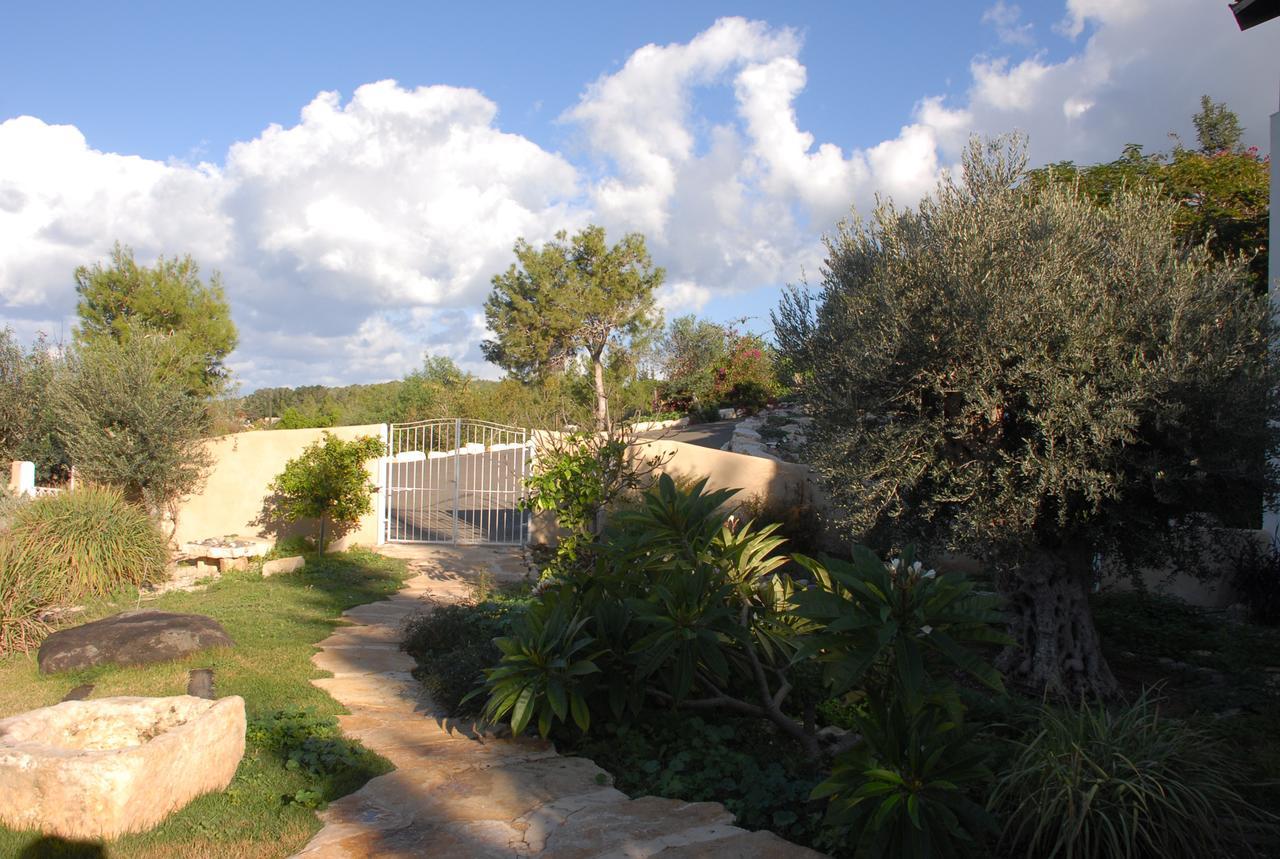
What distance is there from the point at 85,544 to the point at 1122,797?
9.59 metres

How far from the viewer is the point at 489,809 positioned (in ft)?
12.5

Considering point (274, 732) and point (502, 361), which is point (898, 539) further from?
point (502, 361)

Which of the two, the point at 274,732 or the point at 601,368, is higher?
the point at 601,368

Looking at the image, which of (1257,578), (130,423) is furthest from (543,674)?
(130,423)

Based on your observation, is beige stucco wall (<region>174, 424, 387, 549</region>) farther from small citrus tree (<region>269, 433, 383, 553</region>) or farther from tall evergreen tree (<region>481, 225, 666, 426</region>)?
tall evergreen tree (<region>481, 225, 666, 426</region>)

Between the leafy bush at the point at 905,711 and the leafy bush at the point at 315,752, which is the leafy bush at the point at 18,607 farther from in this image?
the leafy bush at the point at 905,711

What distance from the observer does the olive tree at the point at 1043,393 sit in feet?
18.0

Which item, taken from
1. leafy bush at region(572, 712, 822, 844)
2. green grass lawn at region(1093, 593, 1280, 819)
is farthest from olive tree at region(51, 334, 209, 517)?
green grass lawn at region(1093, 593, 1280, 819)

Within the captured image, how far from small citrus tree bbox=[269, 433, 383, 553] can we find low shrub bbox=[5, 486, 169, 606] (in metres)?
2.53

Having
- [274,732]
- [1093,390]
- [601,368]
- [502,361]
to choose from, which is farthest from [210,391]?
[1093,390]

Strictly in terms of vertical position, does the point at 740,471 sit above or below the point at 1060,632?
above

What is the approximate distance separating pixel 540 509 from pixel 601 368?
24306 millimetres

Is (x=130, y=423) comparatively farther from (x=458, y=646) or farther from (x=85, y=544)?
(x=458, y=646)

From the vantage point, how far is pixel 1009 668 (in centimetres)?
672
